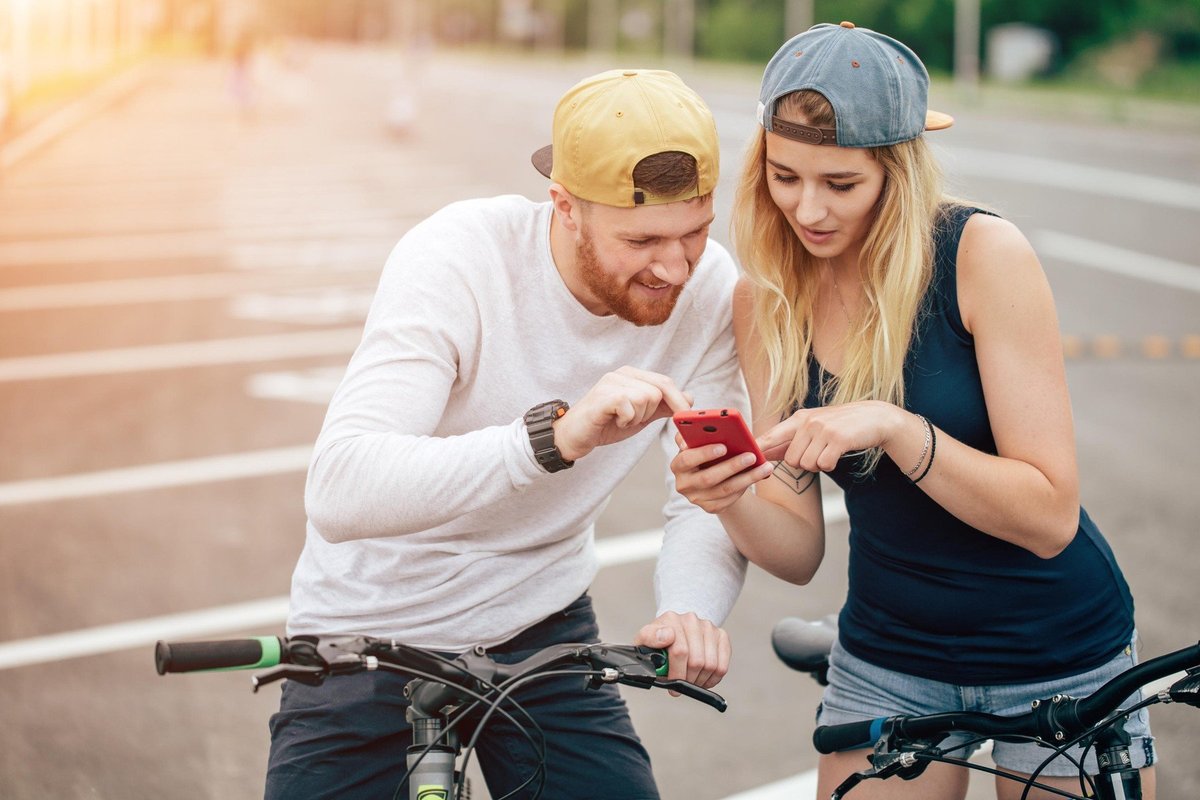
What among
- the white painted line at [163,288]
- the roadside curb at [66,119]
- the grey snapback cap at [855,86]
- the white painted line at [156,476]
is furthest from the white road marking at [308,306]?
the roadside curb at [66,119]

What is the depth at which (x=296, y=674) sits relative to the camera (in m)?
2.40

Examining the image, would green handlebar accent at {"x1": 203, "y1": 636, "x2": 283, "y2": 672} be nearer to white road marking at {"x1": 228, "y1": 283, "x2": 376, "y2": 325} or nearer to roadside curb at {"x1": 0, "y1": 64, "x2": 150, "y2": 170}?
white road marking at {"x1": 228, "y1": 283, "x2": 376, "y2": 325}

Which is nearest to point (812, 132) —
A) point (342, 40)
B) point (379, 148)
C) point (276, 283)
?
point (276, 283)

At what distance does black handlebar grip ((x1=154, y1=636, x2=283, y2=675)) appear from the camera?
88.3 inches

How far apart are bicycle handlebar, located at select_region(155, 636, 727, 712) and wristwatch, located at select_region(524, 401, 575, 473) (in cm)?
34

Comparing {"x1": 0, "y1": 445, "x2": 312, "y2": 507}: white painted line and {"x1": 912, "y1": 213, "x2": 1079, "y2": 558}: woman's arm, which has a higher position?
{"x1": 912, "y1": 213, "x2": 1079, "y2": 558}: woman's arm

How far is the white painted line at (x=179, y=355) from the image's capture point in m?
10.9

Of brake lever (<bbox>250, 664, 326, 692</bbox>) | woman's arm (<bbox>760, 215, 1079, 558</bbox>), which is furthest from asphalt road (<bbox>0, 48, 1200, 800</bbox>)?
brake lever (<bbox>250, 664, 326, 692</bbox>)

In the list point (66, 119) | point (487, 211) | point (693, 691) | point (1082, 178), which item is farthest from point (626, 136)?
point (66, 119)

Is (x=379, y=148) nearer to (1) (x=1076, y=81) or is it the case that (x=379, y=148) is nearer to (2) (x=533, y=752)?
(1) (x=1076, y=81)

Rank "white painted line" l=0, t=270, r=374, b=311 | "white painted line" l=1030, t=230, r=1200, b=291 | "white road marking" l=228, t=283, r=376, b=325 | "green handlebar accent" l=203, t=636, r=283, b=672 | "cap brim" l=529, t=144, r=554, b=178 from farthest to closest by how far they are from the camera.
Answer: "white painted line" l=0, t=270, r=374, b=311
"white painted line" l=1030, t=230, r=1200, b=291
"white road marking" l=228, t=283, r=376, b=325
"cap brim" l=529, t=144, r=554, b=178
"green handlebar accent" l=203, t=636, r=283, b=672

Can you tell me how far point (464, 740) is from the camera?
116 inches

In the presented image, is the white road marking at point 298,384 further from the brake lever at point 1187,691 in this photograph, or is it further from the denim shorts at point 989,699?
the brake lever at point 1187,691

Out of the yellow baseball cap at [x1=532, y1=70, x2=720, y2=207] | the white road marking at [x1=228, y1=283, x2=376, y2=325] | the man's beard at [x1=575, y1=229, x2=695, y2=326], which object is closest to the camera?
the yellow baseball cap at [x1=532, y1=70, x2=720, y2=207]
